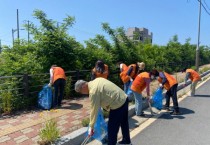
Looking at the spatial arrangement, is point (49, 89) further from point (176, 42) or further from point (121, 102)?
point (176, 42)

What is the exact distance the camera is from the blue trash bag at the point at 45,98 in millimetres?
7930

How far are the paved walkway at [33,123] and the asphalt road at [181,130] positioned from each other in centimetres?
166

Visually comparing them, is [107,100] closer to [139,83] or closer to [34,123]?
[34,123]

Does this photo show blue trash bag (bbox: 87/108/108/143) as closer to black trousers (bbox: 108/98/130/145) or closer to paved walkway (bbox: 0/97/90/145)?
black trousers (bbox: 108/98/130/145)

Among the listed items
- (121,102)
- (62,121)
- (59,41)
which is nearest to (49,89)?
(62,121)

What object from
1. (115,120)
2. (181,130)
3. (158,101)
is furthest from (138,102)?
(115,120)

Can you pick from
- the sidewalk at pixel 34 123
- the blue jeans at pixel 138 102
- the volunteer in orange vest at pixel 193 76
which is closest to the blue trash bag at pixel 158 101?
the sidewalk at pixel 34 123

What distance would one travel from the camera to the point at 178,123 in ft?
23.0

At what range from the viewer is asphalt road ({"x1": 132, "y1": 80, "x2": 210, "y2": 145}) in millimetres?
5638

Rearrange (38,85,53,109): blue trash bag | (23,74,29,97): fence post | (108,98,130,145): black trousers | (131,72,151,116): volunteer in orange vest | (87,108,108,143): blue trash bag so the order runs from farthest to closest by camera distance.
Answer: (23,74,29,97): fence post
(38,85,53,109): blue trash bag
(131,72,151,116): volunteer in orange vest
(87,108,108,143): blue trash bag
(108,98,130,145): black trousers

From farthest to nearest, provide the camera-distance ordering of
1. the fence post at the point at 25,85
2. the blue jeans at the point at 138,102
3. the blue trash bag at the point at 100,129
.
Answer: the fence post at the point at 25,85 < the blue jeans at the point at 138,102 < the blue trash bag at the point at 100,129

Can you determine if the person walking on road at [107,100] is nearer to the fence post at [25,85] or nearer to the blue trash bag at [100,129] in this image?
the blue trash bag at [100,129]

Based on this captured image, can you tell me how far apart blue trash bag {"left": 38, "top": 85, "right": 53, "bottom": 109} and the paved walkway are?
0.29 metres

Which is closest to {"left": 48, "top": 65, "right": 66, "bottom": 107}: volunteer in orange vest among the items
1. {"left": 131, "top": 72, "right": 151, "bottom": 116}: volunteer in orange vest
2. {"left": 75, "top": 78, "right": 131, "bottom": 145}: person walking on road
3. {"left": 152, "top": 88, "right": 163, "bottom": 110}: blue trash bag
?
{"left": 131, "top": 72, "right": 151, "bottom": 116}: volunteer in orange vest
